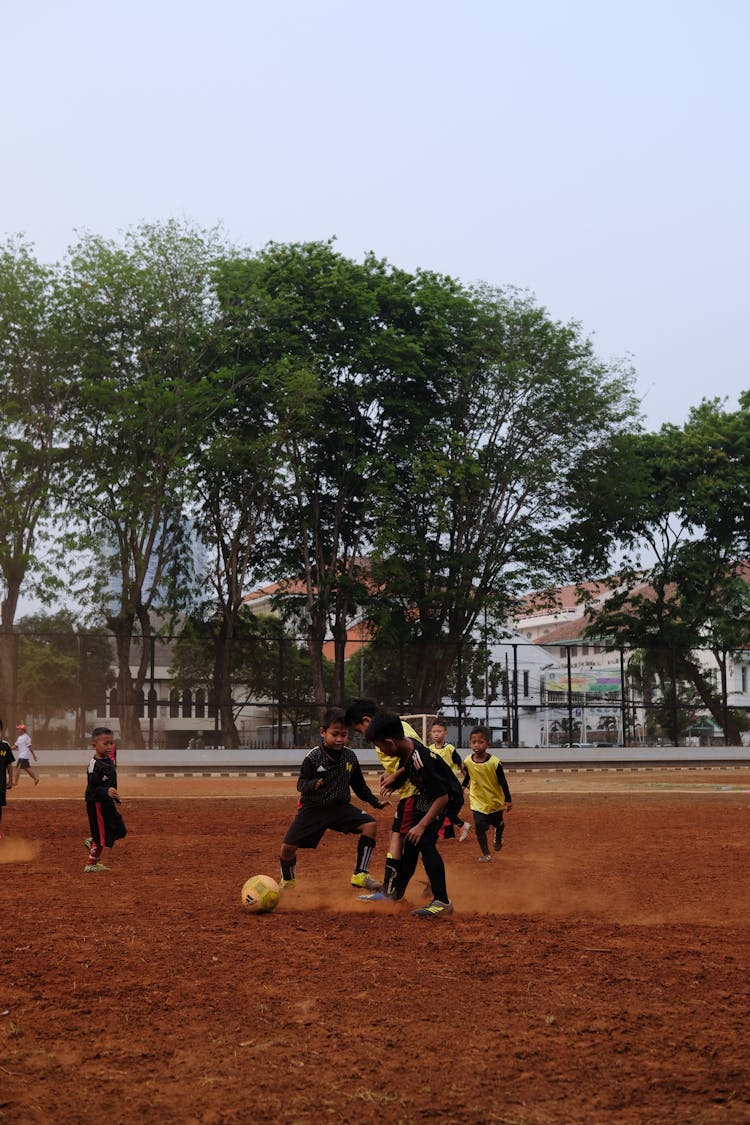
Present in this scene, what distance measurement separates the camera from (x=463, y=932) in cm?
771

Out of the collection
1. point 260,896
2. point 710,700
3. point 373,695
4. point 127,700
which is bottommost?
point 260,896

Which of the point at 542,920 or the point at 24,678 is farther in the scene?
the point at 24,678

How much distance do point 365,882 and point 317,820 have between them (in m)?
0.56

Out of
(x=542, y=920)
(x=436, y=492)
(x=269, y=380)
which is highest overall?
(x=269, y=380)

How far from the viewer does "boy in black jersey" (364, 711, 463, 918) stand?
8195 mm

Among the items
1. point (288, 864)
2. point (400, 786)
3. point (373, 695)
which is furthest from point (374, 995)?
point (373, 695)

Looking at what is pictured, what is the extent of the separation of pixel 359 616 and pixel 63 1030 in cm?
3394

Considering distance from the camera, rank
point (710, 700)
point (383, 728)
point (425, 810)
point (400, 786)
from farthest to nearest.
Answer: point (710, 700) → point (400, 786) → point (425, 810) → point (383, 728)

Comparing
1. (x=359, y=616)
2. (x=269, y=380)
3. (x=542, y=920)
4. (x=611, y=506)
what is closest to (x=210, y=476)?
(x=269, y=380)

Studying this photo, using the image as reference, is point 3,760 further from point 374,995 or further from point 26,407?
point 26,407

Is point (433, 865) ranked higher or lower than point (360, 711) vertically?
lower

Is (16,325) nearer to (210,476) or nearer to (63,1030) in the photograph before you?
(210,476)

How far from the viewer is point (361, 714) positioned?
27.2ft

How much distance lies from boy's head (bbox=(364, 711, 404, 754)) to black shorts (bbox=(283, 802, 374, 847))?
112 centimetres
